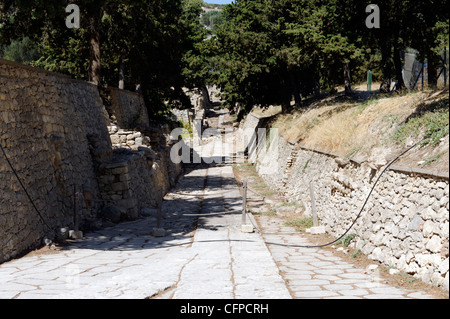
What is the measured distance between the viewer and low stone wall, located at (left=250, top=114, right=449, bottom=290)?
5.44m

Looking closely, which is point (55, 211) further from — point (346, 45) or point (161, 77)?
point (161, 77)

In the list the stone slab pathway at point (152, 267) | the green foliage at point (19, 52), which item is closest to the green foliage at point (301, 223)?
the stone slab pathway at point (152, 267)

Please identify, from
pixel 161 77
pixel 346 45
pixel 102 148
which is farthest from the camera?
pixel 161 77

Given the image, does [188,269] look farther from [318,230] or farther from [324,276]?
[318,230]

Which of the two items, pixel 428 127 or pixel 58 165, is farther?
pixel 58 165

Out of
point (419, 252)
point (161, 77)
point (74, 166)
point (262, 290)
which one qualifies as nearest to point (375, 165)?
point (419, 252)

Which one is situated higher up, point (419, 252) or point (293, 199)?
point (419, 252)

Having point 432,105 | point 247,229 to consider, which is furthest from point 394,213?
point 247,229

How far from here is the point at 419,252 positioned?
5.73 metres

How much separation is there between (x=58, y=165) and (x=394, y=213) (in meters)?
7.34

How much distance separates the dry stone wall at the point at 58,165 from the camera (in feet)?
25.5

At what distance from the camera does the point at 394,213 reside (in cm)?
689

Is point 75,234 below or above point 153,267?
below

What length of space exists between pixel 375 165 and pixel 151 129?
14.4 metres
